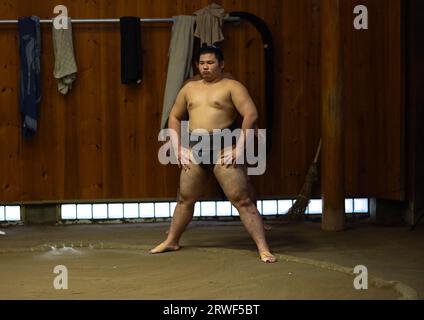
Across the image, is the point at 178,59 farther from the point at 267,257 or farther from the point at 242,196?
the point at 267,257

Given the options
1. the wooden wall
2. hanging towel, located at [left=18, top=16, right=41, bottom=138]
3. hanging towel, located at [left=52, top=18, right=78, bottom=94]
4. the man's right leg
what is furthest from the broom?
hanging towel, located at [left=18, top=16, right=41, bottom=138]

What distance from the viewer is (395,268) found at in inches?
150

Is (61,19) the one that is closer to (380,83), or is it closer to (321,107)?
(321,107)

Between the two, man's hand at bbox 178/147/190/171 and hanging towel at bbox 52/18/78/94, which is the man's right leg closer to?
man's hand at bbox 178/147/190/171

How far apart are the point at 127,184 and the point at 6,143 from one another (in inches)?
34.6

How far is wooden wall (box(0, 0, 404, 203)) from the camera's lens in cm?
532

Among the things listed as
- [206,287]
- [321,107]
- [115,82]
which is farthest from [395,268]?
[115,82]

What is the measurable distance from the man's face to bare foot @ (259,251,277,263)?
99 centimetres

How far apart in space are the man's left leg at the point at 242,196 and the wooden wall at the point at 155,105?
4.55 ft

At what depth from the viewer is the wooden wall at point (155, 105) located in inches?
210

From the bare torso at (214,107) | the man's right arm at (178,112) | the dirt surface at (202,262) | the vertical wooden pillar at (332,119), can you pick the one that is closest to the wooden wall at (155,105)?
the dirt surface at (202,262)

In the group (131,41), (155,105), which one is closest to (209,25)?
(131,41)

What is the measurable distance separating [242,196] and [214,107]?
51 cm

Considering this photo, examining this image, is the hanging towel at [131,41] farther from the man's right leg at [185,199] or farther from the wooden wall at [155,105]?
the man's right leg at [185,199]
